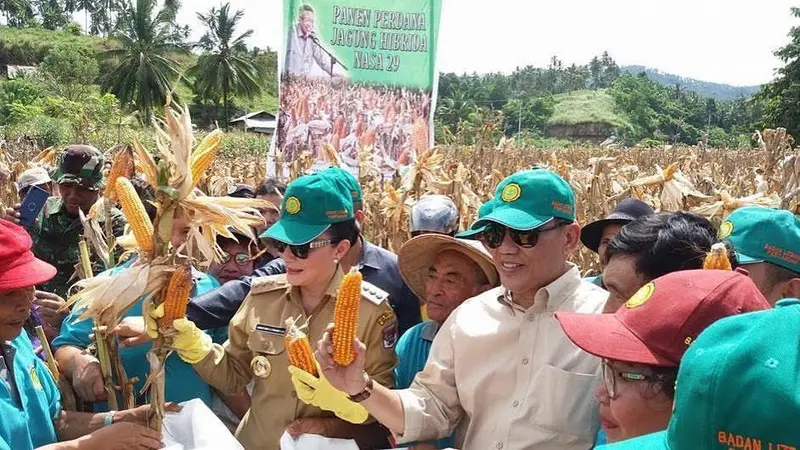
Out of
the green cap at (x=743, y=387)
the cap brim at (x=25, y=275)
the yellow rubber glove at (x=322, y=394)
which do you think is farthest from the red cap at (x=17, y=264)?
the green cap at (x=743, y=387)

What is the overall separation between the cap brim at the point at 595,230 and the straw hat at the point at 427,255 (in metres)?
0.85

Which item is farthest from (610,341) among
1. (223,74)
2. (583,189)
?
(223,74)

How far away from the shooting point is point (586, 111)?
235 ft

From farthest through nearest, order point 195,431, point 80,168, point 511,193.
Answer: point 80,168, point 511,193, point 195,431

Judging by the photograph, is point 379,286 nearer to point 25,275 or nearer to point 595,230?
point 595,230

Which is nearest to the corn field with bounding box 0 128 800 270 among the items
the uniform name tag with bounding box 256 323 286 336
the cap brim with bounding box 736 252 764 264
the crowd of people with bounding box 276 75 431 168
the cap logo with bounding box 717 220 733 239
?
the crowd of people with bounding box 276 75 431 168

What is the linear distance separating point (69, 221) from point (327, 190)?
2.37m

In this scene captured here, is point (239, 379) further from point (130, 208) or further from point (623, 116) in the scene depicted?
point (623, 116)

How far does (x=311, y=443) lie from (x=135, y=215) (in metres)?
1.03

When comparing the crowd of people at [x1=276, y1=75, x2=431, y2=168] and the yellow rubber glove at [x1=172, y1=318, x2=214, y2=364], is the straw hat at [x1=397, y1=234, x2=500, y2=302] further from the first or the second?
the crowd of people at [x1=276, y1=75, x2=431, y2=168]

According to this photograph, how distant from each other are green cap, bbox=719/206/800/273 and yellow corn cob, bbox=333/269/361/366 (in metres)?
1.57

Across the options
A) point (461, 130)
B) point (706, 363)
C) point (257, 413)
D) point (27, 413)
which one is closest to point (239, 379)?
point (257, 413)

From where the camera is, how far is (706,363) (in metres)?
1.06

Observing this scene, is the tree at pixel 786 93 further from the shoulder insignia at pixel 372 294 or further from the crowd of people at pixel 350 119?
the shoulder insignia at pixel 372 294
